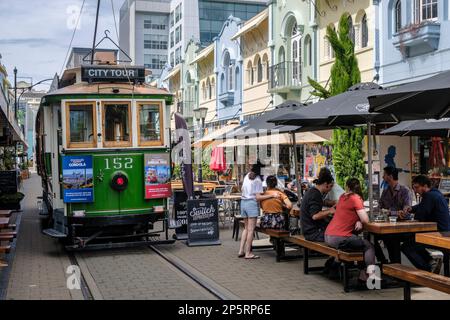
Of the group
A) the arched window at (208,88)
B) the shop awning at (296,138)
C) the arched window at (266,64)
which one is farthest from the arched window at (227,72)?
the shop awning at (296,138)

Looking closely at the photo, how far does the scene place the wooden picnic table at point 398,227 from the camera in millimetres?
7884

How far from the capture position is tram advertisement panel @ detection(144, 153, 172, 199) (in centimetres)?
1155

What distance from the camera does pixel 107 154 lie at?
1131 cm

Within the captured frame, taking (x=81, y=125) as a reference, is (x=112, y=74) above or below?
above

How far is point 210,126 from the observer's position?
1540 inches

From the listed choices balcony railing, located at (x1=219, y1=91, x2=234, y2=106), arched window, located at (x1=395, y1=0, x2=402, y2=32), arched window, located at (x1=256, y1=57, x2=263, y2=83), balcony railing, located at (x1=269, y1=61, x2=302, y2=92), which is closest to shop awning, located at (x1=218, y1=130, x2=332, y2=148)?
arched window, located at (x1=395, y1=0, x2=402, y2=32)

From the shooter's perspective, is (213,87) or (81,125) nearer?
(81,125)

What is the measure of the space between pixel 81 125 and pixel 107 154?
75 centimetres

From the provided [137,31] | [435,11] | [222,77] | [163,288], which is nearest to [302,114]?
[163,288]

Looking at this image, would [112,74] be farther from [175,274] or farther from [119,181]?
[175,274]

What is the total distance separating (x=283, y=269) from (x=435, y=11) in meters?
11.3

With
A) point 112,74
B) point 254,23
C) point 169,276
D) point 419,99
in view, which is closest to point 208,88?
point 254,23

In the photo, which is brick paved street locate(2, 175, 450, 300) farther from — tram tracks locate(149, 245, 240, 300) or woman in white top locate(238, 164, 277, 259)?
woman in white top locate(238, 164, 277, 259)
